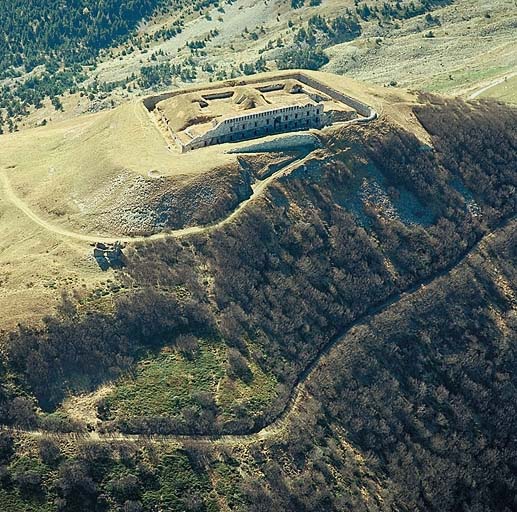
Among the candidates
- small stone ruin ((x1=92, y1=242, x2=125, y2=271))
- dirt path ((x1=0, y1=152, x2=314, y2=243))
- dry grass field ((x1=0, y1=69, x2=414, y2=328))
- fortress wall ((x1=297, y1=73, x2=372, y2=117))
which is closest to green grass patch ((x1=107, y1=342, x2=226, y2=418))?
dry grass field ((x1=0, y1=69, x2=414, y2=328))

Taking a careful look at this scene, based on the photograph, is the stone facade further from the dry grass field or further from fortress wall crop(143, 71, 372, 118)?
fortress wall crop(143, 71, 372, 118)

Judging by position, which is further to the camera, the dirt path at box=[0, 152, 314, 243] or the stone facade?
the stone facade

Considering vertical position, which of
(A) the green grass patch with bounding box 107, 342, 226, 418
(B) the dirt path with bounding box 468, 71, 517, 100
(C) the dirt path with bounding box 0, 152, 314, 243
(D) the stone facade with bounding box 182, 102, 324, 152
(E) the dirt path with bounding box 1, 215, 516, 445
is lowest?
(E) the dirt path with bounding box 1, 215, 516, 445

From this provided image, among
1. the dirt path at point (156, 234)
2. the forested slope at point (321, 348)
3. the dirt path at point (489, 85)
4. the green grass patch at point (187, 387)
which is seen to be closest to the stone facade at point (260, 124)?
the forested slope at point (321, 348)

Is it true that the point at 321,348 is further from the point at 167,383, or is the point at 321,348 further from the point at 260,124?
the point at 260,124

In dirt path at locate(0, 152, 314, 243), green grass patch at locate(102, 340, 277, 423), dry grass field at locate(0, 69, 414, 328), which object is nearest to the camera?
green grass patch at locate(102, 340, 277, 423)

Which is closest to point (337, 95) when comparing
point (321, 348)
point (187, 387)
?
point (321, 348)
